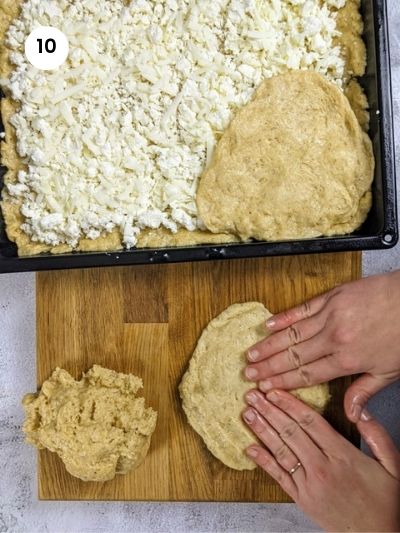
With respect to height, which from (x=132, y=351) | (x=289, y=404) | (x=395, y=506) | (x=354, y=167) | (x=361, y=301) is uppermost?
(x=354, y=167)

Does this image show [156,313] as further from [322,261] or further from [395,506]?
[395,506]

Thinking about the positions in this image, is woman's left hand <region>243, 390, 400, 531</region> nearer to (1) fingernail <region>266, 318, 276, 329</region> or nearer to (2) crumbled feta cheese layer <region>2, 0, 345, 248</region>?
(1) fingernail <region>266, 318, 276, 329</region>

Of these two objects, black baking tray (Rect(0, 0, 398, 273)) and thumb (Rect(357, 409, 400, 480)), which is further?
thumb (Rect(357, 409, 400, 480))

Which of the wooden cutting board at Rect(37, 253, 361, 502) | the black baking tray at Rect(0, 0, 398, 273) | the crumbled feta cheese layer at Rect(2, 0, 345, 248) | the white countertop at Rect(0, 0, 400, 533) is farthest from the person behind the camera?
the white countertop at Rect(0, 0, 400, 533)

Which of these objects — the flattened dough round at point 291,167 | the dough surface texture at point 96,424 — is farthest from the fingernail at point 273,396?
the flattened dough round at point 291,167

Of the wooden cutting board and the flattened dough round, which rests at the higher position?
the flattened dough round

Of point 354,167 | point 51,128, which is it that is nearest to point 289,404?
point 354,167

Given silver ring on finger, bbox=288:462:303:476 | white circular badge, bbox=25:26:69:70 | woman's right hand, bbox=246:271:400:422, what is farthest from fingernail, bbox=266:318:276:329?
white circular badge, bbox=25:26:69:70

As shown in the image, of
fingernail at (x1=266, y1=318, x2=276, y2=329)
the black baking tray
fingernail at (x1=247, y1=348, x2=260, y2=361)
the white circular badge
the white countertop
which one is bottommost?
the white countertop
